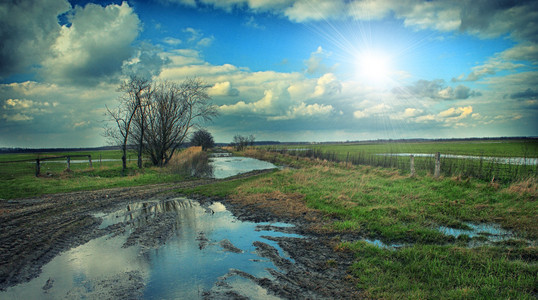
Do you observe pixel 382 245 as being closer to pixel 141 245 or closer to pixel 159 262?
pixel 159 262

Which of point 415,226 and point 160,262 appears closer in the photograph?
point 160,262

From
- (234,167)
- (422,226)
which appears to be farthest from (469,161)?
(234,167)

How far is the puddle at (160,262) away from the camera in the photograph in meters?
4.69

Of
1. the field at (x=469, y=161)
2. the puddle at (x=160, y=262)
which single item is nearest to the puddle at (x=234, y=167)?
the field at (x=469, y=161)

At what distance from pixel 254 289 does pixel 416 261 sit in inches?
135

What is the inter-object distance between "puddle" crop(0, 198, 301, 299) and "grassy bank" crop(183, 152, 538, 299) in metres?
1.95

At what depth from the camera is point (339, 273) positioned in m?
5.26

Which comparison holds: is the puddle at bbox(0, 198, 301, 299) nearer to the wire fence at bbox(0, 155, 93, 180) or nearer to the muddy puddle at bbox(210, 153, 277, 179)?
the muddy puddle at bbox(210, 153, 277, 179)

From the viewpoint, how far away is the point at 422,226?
779cm

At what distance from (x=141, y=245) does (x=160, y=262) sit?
130cm

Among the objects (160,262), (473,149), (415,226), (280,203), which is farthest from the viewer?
(473,149)

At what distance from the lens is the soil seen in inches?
185

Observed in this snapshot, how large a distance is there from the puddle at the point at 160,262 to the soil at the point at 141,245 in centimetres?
6

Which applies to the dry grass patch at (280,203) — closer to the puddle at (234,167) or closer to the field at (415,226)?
the field at (415,226)
